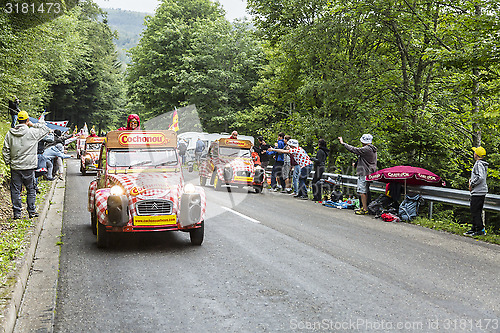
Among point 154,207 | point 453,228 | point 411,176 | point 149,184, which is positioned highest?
point 149,184

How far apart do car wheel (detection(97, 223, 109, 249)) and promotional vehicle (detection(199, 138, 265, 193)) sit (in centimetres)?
1072

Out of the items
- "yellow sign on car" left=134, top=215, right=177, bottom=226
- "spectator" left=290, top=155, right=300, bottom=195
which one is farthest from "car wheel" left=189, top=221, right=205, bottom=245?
"spectator" left=290, top=155, right=300, bottom=195

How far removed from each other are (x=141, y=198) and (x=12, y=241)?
7.02 ft

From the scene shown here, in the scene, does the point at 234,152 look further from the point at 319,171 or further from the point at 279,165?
the point at 319,171

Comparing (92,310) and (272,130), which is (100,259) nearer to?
(92,310)

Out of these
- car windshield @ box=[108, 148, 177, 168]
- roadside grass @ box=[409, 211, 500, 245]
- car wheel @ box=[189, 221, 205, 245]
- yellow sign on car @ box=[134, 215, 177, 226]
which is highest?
car windshield @ box=[108, 148, 177, 168]

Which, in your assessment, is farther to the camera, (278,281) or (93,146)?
(93,146)

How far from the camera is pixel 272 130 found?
30141mm

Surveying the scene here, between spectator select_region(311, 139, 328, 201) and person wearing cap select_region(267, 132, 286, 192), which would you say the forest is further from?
spectator select_region(311, 139, 328, 201)

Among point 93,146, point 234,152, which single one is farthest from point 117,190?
point 93,146

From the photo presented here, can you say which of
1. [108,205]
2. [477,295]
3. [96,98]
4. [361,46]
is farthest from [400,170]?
[96,98]

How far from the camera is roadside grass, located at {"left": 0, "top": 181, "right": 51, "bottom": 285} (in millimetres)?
6145

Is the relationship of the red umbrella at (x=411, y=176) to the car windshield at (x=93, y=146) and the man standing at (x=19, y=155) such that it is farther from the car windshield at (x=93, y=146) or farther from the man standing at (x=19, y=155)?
the car windshield at (x=93, y=146)

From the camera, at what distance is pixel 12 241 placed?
763 centimetres
